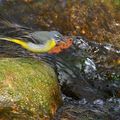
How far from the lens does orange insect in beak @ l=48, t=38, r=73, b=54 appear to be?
21.5ft

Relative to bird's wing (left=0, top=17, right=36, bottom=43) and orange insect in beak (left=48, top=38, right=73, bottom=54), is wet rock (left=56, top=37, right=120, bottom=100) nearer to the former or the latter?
orange insect in beak (left=48, top=38, right=73, bottom=54)

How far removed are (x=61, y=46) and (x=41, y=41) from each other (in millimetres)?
393

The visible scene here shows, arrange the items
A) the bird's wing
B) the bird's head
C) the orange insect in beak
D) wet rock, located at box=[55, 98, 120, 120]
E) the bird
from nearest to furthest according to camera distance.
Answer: wet rock, located at box=[55, 98, 120, 120] → the bird → the orange insect in beak → the bird's wing → the bird's head

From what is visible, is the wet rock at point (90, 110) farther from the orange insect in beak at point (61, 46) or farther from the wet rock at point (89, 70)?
the orange insect in beak at point (61, 46)

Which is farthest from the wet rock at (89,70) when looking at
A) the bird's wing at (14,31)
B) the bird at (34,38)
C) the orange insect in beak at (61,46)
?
the bird's wing at (14,31)

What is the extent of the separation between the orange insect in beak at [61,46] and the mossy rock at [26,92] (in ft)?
5.37

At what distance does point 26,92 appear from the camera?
4.41 m

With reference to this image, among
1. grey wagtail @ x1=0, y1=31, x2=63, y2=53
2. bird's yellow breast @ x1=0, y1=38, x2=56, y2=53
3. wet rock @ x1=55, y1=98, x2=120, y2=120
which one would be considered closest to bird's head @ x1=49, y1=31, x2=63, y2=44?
grey wagtail @ x1=0, y1=31, x2=63, y2=53

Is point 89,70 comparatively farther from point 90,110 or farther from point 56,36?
point 90,110

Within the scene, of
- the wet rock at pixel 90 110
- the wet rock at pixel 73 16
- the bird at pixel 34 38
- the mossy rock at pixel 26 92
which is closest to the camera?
the mossy rock at pixel 26 92

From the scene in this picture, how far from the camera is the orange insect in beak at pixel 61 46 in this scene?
6555 millimetres

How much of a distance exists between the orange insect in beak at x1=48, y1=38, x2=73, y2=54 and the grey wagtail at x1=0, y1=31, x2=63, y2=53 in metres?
0.06

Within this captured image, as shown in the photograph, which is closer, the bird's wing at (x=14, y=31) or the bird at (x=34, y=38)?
the bird at (x=34, y=38)

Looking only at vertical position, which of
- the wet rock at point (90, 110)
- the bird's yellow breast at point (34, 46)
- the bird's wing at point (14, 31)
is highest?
the bird's wing at point (14, 31)
